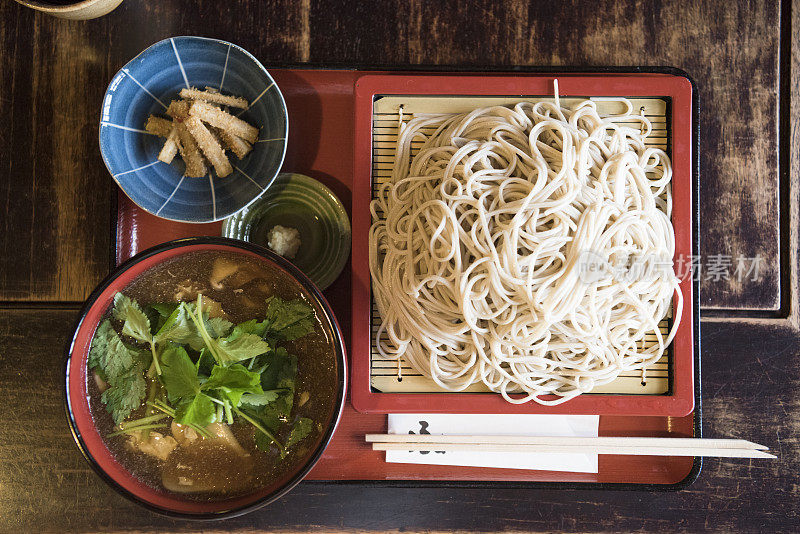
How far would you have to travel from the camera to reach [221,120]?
1.37 meters

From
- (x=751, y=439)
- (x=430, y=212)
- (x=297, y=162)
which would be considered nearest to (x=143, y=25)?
(x=297, y=162)

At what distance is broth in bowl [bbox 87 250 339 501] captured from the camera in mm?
1235

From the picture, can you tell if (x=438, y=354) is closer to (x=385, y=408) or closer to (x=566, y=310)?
(x=385, y=408)

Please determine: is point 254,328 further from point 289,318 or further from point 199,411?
point 199,411

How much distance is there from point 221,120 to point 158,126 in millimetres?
184

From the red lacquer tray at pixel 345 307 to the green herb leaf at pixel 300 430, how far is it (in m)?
0.23

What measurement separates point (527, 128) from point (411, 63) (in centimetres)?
43

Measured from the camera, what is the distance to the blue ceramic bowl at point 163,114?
4.49ft

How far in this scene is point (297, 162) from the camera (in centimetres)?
150

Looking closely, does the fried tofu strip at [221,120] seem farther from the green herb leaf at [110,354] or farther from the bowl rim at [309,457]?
the green herb leaf at [110,354]

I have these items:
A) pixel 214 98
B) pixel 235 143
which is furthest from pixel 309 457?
pixel 214 98

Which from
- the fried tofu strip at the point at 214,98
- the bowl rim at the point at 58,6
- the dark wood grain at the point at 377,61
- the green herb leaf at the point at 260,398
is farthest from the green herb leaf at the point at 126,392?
the bowl rim at the point at 58,6

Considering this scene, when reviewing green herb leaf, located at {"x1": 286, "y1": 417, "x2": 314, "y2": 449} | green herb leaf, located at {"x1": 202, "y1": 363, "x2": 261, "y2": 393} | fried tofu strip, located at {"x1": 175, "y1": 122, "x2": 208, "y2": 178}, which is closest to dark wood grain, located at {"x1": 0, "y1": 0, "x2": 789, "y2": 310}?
fried tofu strip, located at {"x1": 175, "y1": 122, "x2": 208, "y2": 178}

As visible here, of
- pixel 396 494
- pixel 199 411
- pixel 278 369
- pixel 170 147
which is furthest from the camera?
pixel 396 494
